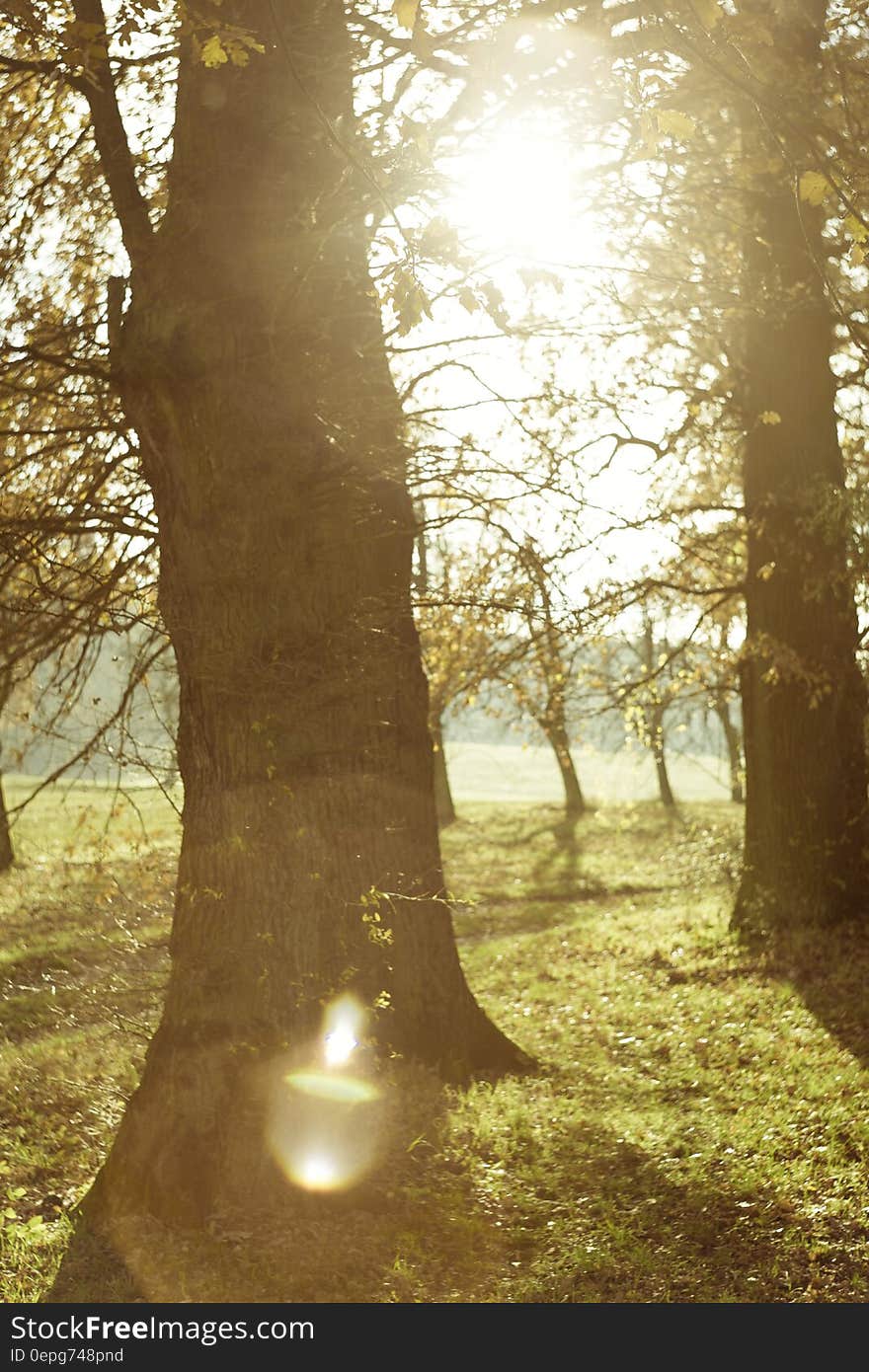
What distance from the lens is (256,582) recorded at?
6.70 meters

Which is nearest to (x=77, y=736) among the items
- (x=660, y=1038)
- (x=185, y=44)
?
(x=185, y=44)

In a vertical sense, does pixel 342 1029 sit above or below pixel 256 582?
below

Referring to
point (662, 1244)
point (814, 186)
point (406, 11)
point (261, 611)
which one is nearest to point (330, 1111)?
point (662, 1244)

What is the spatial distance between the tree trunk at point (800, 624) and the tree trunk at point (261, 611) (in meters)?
6.06

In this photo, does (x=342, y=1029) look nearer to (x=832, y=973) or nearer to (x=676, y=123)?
(x=676, y=123)

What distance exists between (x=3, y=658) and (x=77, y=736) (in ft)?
2.63

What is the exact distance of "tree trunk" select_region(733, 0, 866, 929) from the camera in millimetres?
11820

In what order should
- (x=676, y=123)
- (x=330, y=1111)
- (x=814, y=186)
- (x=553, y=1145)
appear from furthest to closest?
(x=553, y=1145) < (x=330, y=1111) < (x=814, y=186) < (x=676, y=123)

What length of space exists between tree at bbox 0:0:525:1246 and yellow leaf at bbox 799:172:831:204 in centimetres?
283

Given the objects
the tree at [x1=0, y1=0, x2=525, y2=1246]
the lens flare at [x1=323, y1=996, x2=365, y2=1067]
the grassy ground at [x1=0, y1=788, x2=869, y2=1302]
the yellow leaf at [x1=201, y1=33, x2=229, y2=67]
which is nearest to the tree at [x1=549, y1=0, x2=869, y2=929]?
the grassy ground at [x1=0, y1=788, x2=869, y2=1302]

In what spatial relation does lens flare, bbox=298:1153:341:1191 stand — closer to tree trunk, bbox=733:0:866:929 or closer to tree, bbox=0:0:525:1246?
tree, bbox=0:0:525:1246

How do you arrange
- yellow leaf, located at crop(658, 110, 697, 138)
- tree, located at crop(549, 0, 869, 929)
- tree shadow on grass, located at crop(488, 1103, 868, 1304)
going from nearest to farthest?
yellow leaf, located at crop(658, 110, 697, 138) < tree shadow on grass, located at crop(488, 1103, 868, 1304) < tree, located at crop(549, 0, 869, 929)

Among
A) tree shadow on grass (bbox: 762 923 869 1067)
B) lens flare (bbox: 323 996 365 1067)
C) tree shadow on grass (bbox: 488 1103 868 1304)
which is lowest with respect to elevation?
tree shadow on grass (bbox: 488 1103 868 1304)

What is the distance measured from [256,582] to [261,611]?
172mm
